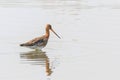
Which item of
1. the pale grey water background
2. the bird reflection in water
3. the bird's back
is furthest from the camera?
the bird's back

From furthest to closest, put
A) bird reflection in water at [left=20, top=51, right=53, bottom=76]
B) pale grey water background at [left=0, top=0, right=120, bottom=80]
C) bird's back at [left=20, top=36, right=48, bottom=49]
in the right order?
bird's back at [left=20, top=36, right=48, bottom=49] < bird reflection in water at [left=20, top=51, right=53, bottom=76] < pale grey water background at [left=0, top=0, right=120, bottom=80]

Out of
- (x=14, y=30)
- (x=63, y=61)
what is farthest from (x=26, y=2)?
(x=63, y=61)

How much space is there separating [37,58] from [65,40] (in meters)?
2.81

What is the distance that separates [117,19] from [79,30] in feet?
10.4

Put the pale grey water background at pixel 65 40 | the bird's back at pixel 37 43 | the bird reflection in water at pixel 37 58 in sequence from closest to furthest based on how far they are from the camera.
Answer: the pale grey water background at pixel 65 40 < the bird reflection in water at pixel 37 58 < the bird's back at pixel 37 43

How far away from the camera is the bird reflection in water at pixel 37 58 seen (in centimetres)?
1459

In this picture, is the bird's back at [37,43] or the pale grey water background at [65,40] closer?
the pale grey water background at [65,40]

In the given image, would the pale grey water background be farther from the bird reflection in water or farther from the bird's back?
the bird's back

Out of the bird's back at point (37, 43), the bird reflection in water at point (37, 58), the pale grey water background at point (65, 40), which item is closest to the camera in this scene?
the pale grey water background at point (65, 40)

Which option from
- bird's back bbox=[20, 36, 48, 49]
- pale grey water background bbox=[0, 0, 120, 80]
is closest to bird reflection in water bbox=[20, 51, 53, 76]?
pale grey water background bbox=[0, 0, 120, 80]

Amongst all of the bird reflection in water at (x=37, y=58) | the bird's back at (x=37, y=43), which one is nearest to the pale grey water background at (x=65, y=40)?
the bird reflection in water at (x=37, y=58)

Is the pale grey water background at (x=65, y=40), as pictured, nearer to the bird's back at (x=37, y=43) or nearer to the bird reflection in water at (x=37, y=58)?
the bird reflection in water at (x=37, y=58)

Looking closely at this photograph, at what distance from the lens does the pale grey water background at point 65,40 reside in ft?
44.3

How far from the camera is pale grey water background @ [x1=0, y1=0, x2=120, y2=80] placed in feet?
44.3
